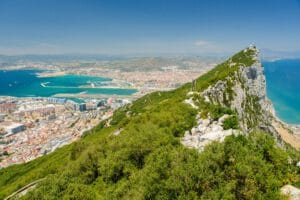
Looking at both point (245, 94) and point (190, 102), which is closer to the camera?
point (190, 102)

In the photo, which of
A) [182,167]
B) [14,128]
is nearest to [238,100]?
[182,167]

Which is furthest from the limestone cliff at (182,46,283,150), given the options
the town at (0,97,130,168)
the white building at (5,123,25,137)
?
the white building at (5,123,25,137)

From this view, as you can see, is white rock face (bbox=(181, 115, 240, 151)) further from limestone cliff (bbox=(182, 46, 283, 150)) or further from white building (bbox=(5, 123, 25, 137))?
white building (bbox=(5, 123, 25, 137))

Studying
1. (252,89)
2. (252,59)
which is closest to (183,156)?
(252,89)

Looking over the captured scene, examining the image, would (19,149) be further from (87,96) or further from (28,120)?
(87,96)

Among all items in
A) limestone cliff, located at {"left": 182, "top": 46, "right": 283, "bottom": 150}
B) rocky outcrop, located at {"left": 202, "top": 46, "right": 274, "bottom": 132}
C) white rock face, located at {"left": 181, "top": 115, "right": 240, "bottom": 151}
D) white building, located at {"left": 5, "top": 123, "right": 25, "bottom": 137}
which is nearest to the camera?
white rock face, located at {"left": 181, "top": 115, "right": 240, "bottom": 151}

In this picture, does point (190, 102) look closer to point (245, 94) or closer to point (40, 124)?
point (245, 94)
